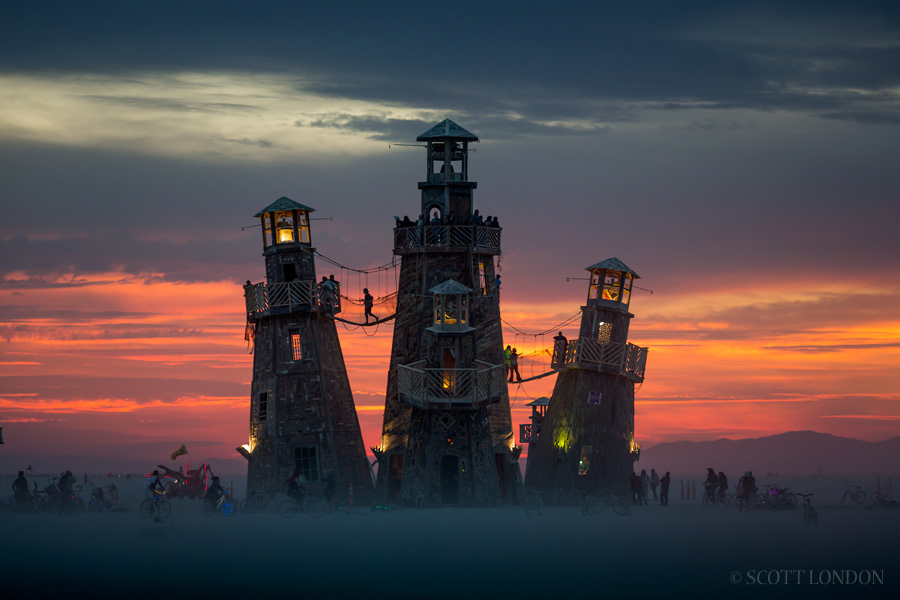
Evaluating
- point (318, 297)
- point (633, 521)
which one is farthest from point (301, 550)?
point (318, 297)

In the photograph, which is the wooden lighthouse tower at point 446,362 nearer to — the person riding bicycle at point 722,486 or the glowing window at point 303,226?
the glowing window at point 303,226

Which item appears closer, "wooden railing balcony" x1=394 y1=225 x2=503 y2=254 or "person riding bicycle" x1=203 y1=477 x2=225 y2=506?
"person riding bicycle" x1=203 y1=477 x2=225 y2=506

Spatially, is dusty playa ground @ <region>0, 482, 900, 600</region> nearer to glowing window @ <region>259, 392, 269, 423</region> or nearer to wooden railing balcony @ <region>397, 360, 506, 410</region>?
wooden railing balcony @ <region>397, 360, 506, 410</region>

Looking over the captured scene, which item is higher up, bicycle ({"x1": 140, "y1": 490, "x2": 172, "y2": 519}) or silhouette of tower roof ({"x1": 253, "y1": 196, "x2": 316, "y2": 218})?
silhouette of tower roof ({"x1": 253, "y1": 196, "x2": 316, "y2": 218})

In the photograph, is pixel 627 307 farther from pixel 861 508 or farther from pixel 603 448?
pixel 861 508

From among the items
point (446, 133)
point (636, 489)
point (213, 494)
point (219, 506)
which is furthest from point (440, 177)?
point (219, 506)

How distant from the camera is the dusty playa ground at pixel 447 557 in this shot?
38.1m

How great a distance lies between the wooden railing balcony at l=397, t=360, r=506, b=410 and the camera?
2451 inches

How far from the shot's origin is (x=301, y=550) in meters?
45.3

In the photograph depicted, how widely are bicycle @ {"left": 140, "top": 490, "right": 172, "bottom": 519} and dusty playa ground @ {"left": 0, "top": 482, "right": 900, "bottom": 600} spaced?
863 millimetres

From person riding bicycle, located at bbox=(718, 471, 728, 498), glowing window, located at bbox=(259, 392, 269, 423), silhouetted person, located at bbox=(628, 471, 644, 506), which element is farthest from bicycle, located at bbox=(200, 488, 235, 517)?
person riding bicycle, located at bbox=(718, 471, 728, 498)

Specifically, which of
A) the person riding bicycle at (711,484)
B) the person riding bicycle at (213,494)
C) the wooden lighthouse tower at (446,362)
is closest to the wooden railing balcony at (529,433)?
the wooden lighthouse tower at (446,362)

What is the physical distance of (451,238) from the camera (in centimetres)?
6900

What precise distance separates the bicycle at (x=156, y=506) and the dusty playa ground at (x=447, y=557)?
86cm
